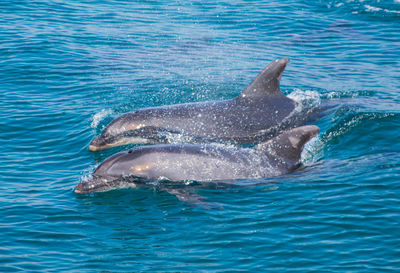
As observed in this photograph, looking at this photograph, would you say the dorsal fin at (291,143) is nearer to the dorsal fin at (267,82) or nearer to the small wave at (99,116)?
the dorsal fin at (267,82)

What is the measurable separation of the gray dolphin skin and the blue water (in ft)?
1.09

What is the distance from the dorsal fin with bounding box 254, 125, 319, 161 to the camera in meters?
12.8

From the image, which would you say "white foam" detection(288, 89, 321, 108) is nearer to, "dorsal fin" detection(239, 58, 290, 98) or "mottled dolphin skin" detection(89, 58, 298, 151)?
"mottled dolphin skin" detection(89, 58, 298, 151)

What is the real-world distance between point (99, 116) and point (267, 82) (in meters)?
4.92

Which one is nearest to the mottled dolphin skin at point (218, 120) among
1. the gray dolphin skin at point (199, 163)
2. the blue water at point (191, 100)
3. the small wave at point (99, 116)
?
the blue water at point (191, 100)

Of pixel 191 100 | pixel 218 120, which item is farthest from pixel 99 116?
pixel 218 120

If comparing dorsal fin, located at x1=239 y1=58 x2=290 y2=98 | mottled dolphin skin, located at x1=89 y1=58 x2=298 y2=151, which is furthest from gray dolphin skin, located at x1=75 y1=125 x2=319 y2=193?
dorsal fin, located at x1=239 y1=58 x2=290 y2=98

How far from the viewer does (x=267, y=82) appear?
16359 mm

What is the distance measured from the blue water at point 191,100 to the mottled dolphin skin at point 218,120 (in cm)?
69

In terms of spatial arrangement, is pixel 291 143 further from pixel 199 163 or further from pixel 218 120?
pixel 218 120

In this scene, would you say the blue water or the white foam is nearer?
the blue water

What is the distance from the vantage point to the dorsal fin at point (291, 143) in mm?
12766

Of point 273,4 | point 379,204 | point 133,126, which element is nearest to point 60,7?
point 273,4

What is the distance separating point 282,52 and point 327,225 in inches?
585
